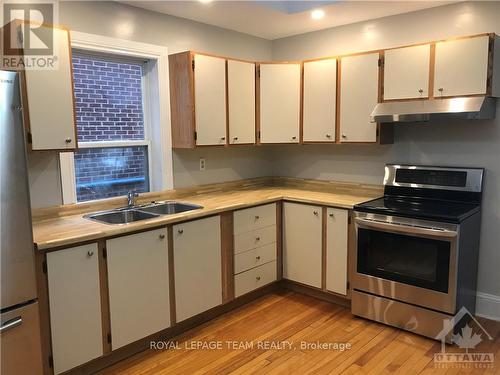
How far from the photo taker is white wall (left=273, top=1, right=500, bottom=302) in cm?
299

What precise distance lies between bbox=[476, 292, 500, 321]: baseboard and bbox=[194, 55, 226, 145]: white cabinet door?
2.43 metres

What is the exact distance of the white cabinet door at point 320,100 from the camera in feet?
11.5

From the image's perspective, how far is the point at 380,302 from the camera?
3014 mm

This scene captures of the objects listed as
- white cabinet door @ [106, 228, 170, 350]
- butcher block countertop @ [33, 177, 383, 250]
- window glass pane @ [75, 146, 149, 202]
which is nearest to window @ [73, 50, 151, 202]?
window glass pane @ [75, 146, 149, 202]

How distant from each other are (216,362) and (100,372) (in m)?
0.73

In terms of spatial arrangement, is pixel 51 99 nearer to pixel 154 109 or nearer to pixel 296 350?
pixel 154 109

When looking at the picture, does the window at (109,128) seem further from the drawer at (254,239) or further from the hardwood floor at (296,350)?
the hardwood floor at (296,350)

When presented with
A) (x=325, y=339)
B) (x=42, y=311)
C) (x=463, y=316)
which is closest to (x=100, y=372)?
(x=42, y=311)

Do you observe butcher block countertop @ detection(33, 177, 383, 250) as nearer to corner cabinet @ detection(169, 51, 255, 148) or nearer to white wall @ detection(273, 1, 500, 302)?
white wall @ detection(273, 1, 500, 302)

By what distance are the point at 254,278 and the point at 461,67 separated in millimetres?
2263

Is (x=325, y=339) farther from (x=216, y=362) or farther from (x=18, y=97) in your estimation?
(x=18, y=97)

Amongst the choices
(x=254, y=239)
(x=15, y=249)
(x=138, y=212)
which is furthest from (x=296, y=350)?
(x=15, y=249)

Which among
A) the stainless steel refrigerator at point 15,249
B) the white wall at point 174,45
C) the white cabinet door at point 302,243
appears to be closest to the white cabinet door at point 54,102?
the white wall at point 174,45

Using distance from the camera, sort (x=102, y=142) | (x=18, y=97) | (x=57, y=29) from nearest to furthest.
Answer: (x=18, y=97), (x=57, y=29), (x=102, y=142)
